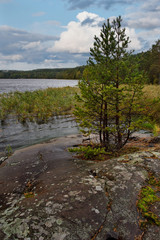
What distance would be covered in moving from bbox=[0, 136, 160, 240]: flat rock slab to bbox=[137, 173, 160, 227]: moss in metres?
0.09

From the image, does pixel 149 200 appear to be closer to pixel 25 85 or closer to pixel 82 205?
pixel 82 205

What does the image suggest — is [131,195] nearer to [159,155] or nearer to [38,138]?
[159,155]

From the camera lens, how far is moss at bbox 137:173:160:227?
2.39 m

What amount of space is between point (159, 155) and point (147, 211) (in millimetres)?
2506

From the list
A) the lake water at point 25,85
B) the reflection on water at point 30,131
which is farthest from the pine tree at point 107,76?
the lake water at point 25,85

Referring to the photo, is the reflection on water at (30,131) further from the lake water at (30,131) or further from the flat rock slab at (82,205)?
the flat rock slab at (82,205)

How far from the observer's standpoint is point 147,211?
2.54m

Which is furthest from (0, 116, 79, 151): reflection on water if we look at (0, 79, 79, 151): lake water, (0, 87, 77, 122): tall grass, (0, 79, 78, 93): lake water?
(0, 79, 78, 93): lake water

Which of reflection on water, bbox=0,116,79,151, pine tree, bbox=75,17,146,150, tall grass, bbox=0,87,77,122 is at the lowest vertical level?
reflection on water, bbox=0,116,79,151

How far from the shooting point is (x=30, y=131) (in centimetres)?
1212

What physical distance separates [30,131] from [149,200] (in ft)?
35.2

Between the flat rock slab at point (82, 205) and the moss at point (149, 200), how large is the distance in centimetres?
9

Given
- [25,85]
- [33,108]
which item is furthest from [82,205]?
[25,85]

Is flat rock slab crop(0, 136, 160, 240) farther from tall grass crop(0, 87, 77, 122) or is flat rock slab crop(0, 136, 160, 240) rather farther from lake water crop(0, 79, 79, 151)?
tall grass crop(0, 87, 77, 122)
